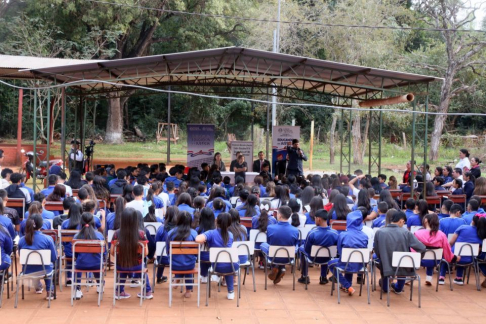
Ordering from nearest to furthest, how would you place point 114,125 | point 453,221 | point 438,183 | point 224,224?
point 224,224 → point 453,221 → point 438,183 → point 114,125

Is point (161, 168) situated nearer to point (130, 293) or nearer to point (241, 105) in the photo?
point (130, 293)

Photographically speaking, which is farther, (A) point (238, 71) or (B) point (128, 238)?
(A) point (238, 71)

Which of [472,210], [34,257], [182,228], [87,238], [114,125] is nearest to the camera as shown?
[34,257]

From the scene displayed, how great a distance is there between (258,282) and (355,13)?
20410 millimetres

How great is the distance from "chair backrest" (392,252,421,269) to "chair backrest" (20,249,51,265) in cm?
412

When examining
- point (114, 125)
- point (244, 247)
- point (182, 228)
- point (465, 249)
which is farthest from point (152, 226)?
point (114, 125)

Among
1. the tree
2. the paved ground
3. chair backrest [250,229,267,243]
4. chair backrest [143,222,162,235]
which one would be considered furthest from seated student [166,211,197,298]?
the tree

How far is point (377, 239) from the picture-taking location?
7.30 m

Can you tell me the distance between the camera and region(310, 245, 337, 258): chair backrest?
24.9ft

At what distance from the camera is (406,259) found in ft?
23.0

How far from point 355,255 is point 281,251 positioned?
98cm

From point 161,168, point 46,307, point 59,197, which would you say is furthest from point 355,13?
point 46,307

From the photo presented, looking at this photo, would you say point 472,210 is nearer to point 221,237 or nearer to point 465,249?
point 465,249

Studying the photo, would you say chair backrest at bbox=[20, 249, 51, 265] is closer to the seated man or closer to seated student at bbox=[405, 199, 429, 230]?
the seated man
